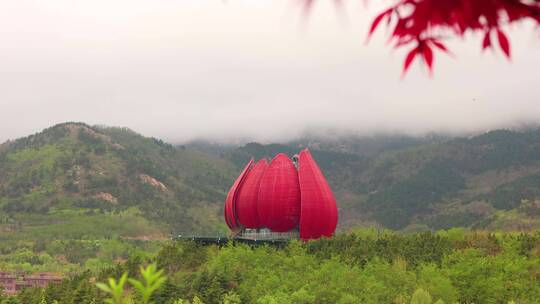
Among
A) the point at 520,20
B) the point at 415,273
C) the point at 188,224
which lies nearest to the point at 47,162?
the point at 188,224

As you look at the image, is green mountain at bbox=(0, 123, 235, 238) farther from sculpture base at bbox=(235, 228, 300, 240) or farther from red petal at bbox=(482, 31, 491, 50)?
red petal at bbox=(482, 31, 491, 50)

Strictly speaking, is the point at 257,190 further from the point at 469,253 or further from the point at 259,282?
the point at 469,253

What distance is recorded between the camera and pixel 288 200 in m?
45.8

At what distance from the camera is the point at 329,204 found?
46.1 metres

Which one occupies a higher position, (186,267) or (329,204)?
(329,204)

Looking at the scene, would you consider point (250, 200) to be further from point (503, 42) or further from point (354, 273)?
point (503, 42)

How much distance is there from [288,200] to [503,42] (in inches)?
1690

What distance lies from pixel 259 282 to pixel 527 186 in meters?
161

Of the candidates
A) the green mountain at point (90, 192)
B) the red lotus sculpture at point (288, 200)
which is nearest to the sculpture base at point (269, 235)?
the red lotus sculpture at point (288, 200)

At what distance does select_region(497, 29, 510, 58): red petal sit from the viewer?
3021mm

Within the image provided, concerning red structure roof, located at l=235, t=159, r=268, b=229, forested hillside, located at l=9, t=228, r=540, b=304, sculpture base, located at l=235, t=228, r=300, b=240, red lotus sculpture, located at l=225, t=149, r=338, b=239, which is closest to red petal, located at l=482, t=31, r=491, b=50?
forested hillside, located at l=9, t=228, r=540, b=304

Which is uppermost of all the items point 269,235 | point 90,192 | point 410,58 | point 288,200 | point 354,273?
point 410,58

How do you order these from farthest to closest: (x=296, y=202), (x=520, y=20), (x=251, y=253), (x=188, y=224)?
(x=188, y=224)
(x=296, y=202)
(x=251, y=253)
(x=520, y=20)

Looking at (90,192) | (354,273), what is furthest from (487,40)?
(90,192)
